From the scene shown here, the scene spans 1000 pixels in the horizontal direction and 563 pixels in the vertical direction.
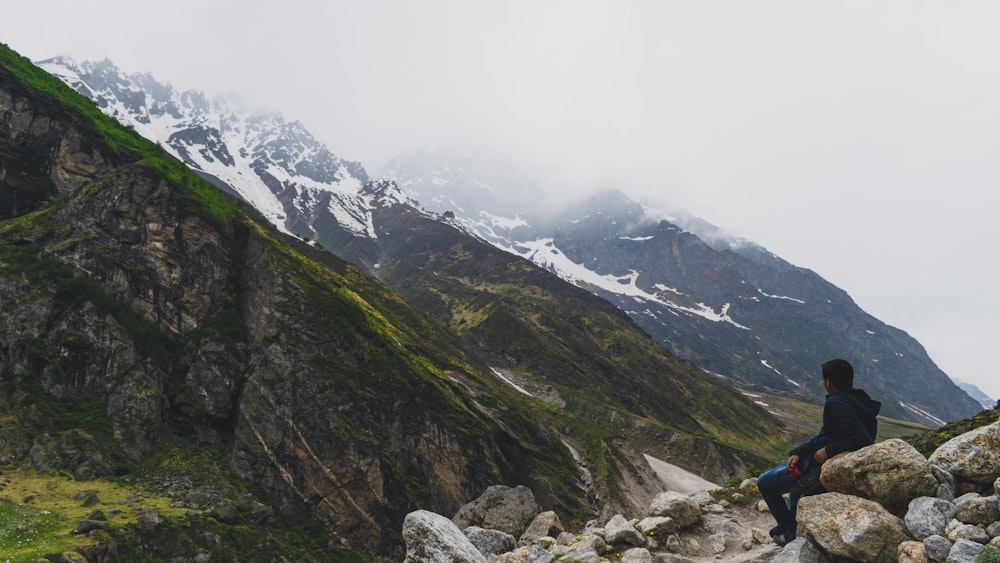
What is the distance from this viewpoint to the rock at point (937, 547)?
285 inches

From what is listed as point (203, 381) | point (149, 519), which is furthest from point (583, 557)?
point (203, 381)

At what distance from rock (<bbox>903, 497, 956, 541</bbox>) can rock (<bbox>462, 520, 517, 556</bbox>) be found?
12562 millimetres

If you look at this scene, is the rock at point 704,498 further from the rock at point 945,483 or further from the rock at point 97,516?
the rock at point 97,516

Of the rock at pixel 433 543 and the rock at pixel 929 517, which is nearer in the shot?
the rock at pixel 929 517

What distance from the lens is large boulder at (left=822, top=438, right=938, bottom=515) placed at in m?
8.72

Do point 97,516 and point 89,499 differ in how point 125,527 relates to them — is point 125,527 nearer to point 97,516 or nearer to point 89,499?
point 97,516

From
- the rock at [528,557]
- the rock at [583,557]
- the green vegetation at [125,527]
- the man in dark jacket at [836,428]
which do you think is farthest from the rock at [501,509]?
the man in dark jacket at [836,428]

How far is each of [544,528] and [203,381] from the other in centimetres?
5214

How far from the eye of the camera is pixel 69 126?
71562 mm

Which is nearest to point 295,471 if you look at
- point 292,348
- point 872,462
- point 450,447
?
point 292,348

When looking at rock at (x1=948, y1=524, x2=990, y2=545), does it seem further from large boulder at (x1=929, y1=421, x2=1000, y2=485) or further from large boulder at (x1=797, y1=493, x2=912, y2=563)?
large boulder at (x1=929, y1=421, x2=1000, y2=485)

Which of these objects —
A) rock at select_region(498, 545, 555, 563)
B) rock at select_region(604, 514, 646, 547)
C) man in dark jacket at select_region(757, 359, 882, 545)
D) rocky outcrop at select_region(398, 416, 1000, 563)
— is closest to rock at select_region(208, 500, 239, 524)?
rock at select_region(498, 545, 555, 563)

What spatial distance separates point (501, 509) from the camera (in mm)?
55906

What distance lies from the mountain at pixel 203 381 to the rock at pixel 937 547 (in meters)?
43.7
